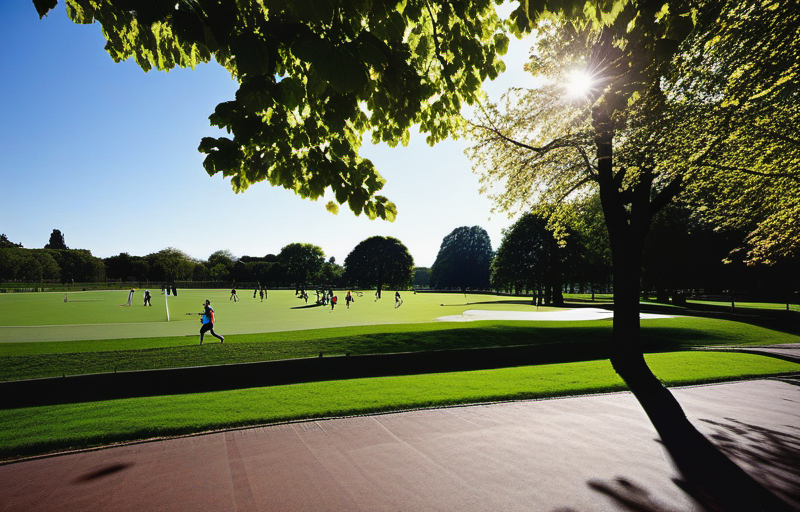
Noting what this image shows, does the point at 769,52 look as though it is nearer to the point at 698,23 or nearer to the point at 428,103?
the point at 698,23

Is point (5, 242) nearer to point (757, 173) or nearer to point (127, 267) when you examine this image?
point (127, 267)

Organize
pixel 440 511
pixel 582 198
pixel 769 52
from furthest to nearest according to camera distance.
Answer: pixel 582 198 → pixel 769 52 → pixel 440 511

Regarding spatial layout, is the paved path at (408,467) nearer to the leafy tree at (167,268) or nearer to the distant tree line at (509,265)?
the distant tree line at (509,265)

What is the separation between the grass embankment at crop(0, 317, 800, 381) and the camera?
38.3 ft

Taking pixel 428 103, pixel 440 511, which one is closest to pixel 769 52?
pixel 428 103

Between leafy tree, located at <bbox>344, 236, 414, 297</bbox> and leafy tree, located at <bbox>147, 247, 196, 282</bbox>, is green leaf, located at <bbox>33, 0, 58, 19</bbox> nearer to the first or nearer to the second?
leafy tree, located at <bbox>344, 236, 414, 297</bbox>

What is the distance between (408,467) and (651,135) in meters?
10.9

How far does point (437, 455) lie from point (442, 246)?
10405 centimetres

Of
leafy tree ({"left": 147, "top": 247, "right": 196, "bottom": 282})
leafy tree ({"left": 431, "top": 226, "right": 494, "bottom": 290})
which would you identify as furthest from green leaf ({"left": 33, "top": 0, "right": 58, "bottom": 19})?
leafy tree ({"left": 147, "top": 247, "right": 196, "bottom": 282})

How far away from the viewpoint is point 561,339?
60.7 ft

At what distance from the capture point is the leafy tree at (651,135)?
5.27 metres

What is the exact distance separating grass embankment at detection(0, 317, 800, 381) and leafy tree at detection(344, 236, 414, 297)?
7309 centimetres

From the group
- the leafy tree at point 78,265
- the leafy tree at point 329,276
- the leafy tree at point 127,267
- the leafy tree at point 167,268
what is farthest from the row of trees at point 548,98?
the leafy tree at point 78,265

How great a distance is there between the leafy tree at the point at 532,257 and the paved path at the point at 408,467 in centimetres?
4138
